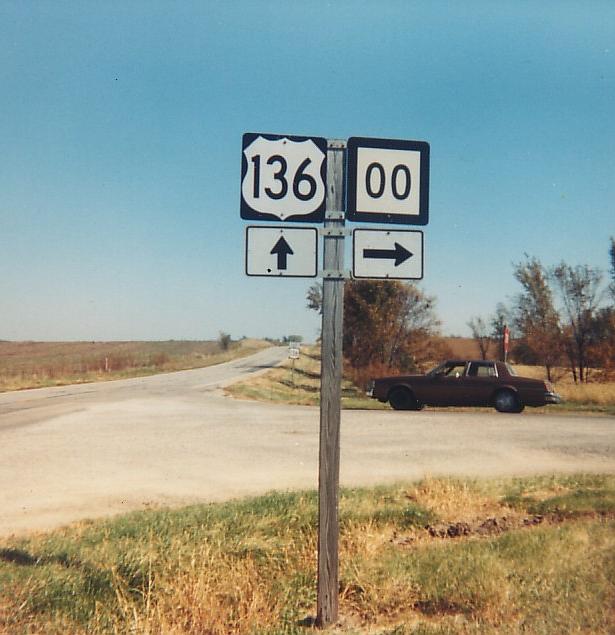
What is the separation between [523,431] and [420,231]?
11172 mm

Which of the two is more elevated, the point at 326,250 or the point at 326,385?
the point at 326,250

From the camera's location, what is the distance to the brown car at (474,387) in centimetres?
1584

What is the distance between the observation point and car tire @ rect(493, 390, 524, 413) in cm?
1602

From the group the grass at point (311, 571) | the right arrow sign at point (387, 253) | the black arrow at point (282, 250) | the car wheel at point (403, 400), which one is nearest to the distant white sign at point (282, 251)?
the black arrow at point (282, 250)

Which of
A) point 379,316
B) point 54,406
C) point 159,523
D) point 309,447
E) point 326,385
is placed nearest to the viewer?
point 326,385

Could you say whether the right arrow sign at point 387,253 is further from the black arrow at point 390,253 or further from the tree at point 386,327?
the tree at point 386,327

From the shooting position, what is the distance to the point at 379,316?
2392 cm

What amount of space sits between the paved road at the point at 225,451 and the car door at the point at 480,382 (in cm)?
61

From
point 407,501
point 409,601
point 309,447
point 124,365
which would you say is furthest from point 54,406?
point 124,365

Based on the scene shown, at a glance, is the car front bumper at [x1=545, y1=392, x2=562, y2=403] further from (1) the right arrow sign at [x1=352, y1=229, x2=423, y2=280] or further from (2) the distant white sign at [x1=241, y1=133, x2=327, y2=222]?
(2) the distant white sign at [x1=241, y1=133, x2=327, y2=222]

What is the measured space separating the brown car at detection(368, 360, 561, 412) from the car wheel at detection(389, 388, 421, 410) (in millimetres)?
29

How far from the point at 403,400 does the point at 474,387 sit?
205cm

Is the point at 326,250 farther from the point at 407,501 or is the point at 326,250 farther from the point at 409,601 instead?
the point at 407,501

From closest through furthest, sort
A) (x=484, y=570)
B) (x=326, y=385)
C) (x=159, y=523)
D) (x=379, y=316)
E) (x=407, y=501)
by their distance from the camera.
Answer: (x=326, y=385) → (x=484, y=570) → (x=159, y=523) → (x=407, y=501) → (x=379, y=316)
